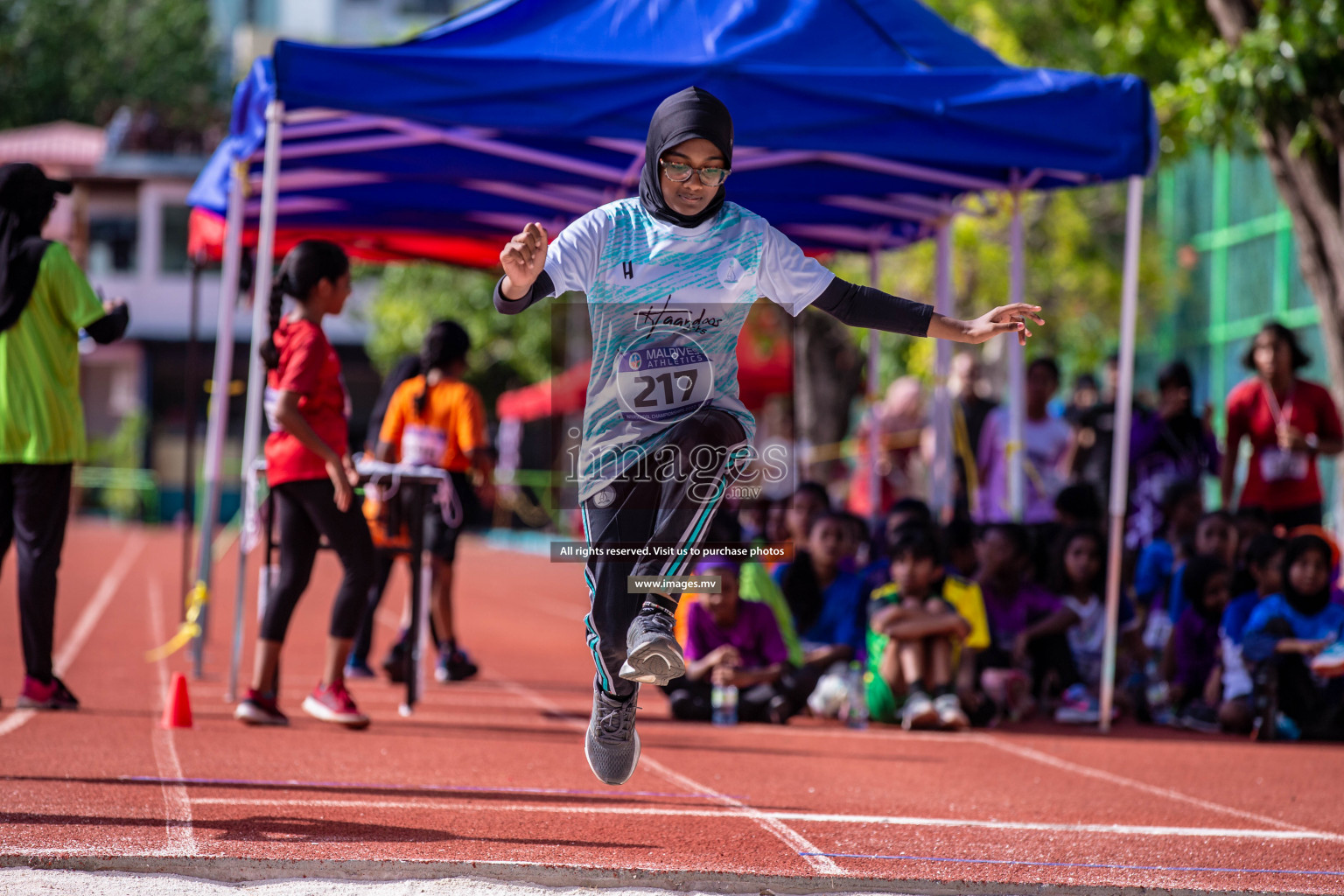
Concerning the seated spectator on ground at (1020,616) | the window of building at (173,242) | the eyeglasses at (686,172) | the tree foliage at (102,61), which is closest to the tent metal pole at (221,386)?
the seated spectator on ground at (1020,616)

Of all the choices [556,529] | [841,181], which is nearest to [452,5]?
[556,529]

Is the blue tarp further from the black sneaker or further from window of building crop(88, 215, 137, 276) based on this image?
window of building crop(88, 215, 137, 276)

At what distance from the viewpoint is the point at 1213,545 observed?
8773 millimetres

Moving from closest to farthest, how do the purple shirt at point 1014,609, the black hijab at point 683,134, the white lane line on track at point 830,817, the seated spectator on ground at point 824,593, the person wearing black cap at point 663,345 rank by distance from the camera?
the black hijab at point 683,134, the person wearing black cap at point 663,345, the white lane line on track at point 830,817, the seated spectator on ground at point 824,593, the purple shirt at point 1014,609

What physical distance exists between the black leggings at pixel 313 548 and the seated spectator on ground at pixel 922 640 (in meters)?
2.76

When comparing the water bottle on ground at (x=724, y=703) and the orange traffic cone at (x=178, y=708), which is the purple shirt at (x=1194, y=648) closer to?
the water bottle on ground at (x=724, y=703)

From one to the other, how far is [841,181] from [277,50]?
12.2 feet

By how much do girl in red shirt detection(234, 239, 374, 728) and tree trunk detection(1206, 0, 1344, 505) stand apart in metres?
6.66

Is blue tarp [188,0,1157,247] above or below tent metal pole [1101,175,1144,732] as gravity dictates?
above

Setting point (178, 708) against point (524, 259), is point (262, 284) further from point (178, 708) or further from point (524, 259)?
point (524, 259)

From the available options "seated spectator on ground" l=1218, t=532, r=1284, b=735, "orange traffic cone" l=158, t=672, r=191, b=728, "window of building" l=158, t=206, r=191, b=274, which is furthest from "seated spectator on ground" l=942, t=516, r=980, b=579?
"window of building" l=158, t=206, r=191, b=274

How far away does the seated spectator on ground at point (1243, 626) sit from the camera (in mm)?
8172

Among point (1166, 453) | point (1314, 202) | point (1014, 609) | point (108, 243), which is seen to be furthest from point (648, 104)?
point (108, 243)

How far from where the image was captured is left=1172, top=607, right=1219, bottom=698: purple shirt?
8.62 meters
